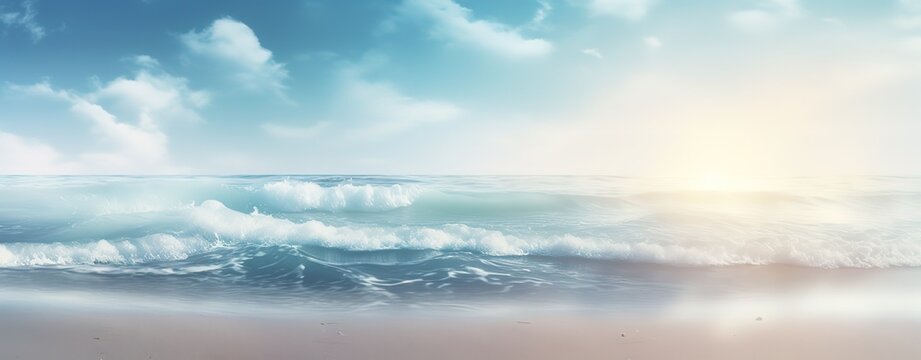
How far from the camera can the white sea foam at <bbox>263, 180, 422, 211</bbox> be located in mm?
12992

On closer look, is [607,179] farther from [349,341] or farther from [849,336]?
[349,341]

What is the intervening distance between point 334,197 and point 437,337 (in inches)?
383

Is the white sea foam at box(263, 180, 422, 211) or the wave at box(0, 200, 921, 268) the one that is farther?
the white sea foam at box(263, 180, 422, 211)

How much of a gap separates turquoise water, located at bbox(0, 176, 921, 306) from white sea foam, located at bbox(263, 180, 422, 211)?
42mm

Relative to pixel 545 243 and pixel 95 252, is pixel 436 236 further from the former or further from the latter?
pixel 95 252

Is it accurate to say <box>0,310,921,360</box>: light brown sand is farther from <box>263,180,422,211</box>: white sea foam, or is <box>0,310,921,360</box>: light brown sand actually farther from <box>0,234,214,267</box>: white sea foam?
<box>263,180,422,211</box>: white sea foam

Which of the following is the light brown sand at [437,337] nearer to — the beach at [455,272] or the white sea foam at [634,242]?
the beach at [455,272]

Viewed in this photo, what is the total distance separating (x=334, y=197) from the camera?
13.2 metres

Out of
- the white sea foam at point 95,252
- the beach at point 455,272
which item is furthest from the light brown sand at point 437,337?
the white sea foam at point 95,252

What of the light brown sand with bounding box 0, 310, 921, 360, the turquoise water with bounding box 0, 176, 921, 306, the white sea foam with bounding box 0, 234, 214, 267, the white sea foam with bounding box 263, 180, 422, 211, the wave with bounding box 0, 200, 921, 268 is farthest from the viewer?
the white sea foam with bounding box 263, 180, 422, 211

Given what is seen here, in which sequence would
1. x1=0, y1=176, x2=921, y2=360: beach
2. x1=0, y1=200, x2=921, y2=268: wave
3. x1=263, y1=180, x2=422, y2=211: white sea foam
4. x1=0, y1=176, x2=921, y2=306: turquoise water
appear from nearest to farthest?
x1=0, y1=176, x2=921, y2=360: beach
x1=0, y1=176, x2=921, y2=306: turquoise water
x1=0, y1=200, x2=921, y2=268: wave
x1=263, y1=180, x2=422, y2=211: white sea foam

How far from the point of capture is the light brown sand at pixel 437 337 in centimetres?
375

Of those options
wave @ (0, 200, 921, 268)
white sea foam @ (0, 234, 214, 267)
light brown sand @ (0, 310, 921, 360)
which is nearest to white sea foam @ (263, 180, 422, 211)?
wave @ (0, 200, 921, 268)

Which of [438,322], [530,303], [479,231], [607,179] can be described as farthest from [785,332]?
[607,179]
